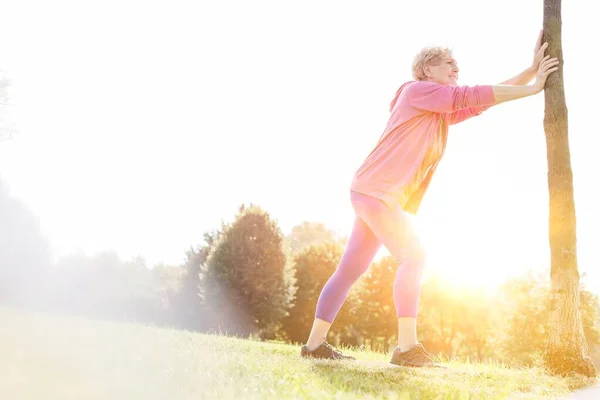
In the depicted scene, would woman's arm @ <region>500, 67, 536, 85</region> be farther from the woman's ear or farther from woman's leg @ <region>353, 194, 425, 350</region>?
woman's leg @ <region>353, 194, 425, 350</region>

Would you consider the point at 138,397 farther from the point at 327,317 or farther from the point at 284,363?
the point at 327,317

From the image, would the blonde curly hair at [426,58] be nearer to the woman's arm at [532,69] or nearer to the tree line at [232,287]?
the woman's arm at [532,69]

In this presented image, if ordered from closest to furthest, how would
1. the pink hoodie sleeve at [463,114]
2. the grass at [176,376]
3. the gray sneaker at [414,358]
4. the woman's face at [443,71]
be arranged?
the grass at [176,376] < the gray sneaker at [414,358] < the woman's face at [443,71] < the pink hoodie sleeve at [463,114]

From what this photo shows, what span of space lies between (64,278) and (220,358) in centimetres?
2029

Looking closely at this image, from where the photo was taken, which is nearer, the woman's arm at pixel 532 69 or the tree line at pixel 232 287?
the woman's arm at pixel 532 69

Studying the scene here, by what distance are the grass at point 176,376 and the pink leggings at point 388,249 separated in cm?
68

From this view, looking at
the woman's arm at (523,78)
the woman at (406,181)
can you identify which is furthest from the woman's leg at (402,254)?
the woman's arm at (523,78)

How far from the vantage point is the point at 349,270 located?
5.68 meters

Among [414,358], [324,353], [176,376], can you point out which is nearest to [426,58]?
[414,358]

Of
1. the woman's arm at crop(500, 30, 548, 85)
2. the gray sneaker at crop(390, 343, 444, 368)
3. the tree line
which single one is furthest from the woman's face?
the tree line

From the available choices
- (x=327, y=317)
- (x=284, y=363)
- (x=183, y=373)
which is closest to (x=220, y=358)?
(x=284, y=363)

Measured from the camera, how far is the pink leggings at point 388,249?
5117 mm

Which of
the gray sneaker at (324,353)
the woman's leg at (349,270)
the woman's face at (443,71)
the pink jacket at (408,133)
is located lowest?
the gray sneaker at (324,353)

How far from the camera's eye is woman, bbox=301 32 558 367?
202 inches
